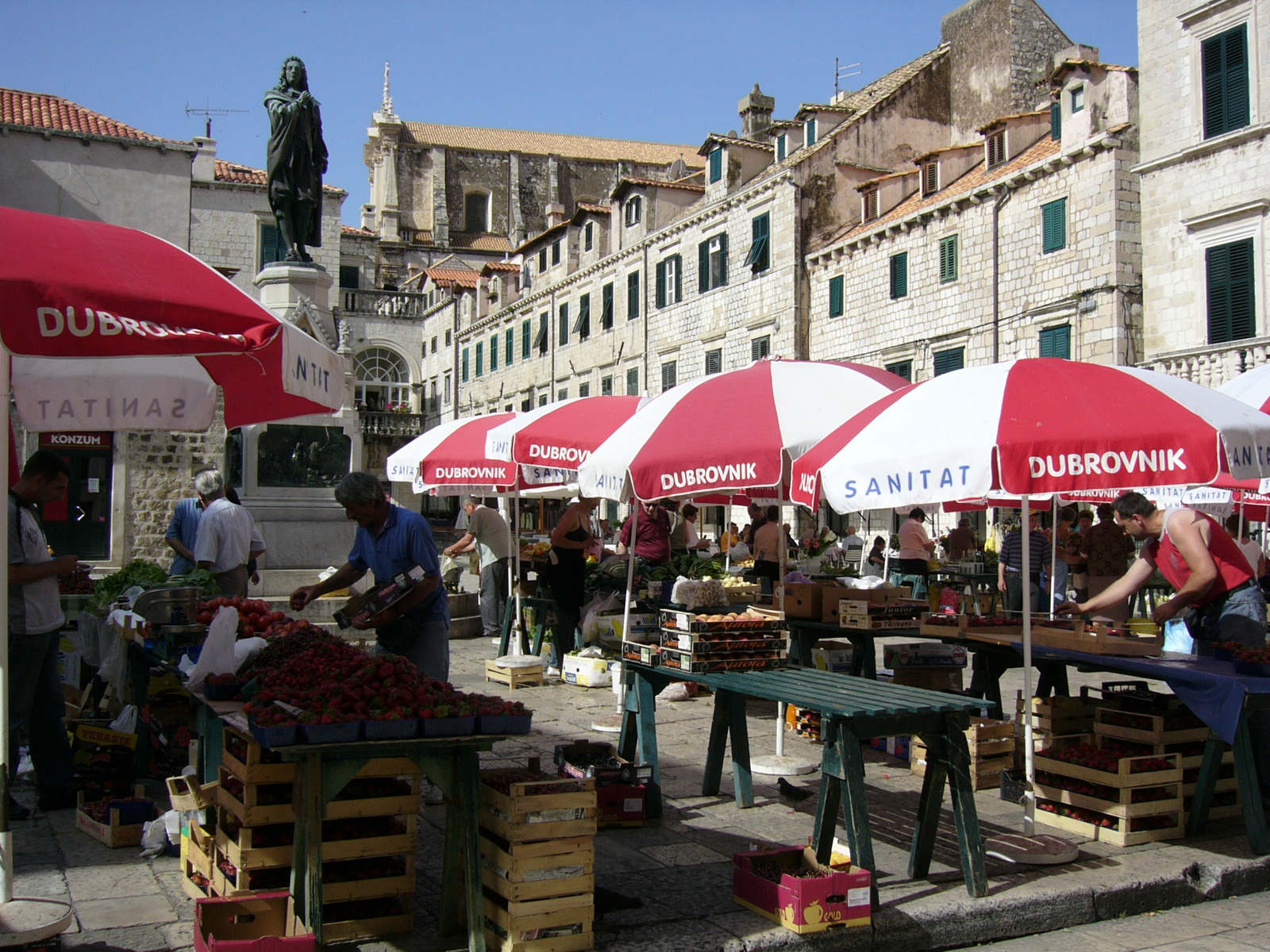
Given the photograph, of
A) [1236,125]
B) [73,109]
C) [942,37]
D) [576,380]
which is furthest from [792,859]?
[576,380]

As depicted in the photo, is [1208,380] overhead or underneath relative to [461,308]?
underneath

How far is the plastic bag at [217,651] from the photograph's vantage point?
486 cm

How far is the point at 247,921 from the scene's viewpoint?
3781 mm

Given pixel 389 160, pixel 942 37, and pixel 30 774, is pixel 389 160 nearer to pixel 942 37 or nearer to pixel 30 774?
pixel 942 37

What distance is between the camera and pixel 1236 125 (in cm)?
1867

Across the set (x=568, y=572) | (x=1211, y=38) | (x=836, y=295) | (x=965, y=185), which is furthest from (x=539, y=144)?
(x=568, y=572)

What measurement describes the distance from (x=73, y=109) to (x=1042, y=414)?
1283 inches

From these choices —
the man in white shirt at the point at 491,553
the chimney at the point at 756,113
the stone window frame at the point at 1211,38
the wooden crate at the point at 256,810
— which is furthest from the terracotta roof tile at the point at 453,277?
the wooden crate at the point at 256,810

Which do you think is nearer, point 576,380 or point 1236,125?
point 1236,125

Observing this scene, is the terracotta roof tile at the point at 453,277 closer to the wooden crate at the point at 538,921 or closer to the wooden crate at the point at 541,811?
the wooden crate at the point at 541,811

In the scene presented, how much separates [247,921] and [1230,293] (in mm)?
19411

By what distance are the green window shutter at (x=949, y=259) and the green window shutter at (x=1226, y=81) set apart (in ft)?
19.2

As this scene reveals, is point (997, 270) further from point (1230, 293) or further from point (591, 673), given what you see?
point (591, 673)

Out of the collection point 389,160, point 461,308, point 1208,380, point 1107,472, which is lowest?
point 1107,472
